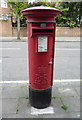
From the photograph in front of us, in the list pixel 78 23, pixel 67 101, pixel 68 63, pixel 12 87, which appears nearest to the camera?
pixel 67 101

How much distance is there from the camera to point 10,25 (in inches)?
795

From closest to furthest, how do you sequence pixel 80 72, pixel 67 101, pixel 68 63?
pixel 67 101 < pixel 80 72 < pixel 68 63

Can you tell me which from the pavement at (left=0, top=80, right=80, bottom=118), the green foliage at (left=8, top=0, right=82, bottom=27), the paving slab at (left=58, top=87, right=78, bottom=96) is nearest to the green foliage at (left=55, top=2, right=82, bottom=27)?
the green foliage at (left=8, top=0, right=82, bottom=27)

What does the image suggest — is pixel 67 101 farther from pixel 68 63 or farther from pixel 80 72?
pixel 68 63

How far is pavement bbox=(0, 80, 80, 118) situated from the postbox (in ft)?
0.58

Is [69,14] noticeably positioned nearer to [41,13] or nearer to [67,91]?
[67,91]

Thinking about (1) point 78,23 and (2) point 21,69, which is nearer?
(2) point 21,69

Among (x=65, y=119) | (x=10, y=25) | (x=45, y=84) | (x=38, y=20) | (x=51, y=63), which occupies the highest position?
(x=10, y=25)

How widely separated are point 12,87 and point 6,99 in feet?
2.05

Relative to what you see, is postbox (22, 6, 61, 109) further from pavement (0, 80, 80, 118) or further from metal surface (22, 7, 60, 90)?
pavement (0, 80, 80, 118)

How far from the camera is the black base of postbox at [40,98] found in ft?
9.02

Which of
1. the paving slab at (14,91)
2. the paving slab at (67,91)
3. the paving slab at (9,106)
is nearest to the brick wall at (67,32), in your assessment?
the paving slab at (14,91)

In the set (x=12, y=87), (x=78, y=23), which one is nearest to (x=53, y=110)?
(x=12, y=87)

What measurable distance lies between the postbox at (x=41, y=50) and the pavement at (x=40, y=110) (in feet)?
0.58
